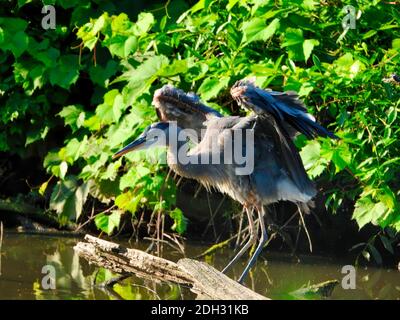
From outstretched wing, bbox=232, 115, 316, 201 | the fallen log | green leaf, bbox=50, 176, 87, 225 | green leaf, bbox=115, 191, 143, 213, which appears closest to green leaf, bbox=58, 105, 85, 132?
green leaf, bbox=50, 176, 87, 225

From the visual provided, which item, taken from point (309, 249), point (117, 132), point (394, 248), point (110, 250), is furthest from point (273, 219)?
point (110, 250)

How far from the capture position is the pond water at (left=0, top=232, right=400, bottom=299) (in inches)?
238

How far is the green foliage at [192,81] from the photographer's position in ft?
19.2

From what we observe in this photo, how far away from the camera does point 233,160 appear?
18.8 ft

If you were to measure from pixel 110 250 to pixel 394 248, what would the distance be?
9.07 ft

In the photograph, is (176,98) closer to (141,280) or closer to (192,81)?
(192,81)

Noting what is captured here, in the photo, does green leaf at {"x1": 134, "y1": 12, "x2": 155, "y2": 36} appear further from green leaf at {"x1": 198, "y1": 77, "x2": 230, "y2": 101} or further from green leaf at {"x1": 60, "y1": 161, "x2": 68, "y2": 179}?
green leaf at {"x1": 60, "y1": 161, "x2": 68, "y2": 179}

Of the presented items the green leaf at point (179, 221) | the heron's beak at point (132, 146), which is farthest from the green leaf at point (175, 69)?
the green leaf at point (179, 221)

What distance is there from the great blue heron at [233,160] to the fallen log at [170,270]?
0.65m

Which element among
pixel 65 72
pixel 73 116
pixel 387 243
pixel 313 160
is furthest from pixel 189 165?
pixel 65 72

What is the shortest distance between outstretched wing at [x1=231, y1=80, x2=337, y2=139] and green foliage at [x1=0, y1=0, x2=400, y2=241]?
0.70m

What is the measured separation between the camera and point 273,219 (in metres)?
7.27

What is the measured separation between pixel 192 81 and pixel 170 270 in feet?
6.33

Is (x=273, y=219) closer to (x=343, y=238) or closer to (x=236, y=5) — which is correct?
(x=343, y=238)
